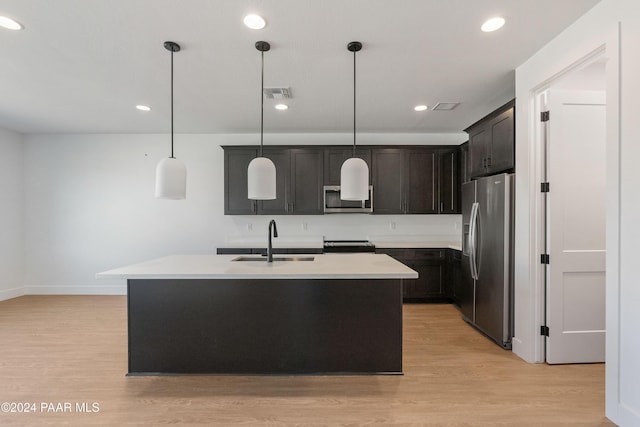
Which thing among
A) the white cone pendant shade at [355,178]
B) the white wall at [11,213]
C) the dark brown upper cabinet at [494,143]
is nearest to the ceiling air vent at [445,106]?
the dark brown upper cabinet at [494,143]

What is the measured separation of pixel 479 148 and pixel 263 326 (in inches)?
118

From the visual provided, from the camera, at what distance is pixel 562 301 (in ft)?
8.30

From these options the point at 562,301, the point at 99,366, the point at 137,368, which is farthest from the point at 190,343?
the point at 562,301

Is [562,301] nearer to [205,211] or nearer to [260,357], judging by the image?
[260,357]

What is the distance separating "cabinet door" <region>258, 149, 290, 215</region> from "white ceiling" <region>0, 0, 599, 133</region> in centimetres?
68

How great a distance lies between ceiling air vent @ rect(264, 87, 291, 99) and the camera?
311 cm

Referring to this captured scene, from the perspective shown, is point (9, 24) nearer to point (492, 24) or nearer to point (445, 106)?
point (492, 24)

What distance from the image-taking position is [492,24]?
2084mm

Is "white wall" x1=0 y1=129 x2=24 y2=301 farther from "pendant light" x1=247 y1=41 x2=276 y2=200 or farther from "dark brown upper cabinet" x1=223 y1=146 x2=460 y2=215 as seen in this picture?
"pendant light" x1=247 y1=41 x2=276 y2=200

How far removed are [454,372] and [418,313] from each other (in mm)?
1515

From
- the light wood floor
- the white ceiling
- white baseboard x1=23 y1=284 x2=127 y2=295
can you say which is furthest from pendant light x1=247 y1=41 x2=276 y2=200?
white baseboard x1=23 y1=284 x2=127 y2=295

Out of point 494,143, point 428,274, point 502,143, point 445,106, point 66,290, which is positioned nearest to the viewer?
point 502,143

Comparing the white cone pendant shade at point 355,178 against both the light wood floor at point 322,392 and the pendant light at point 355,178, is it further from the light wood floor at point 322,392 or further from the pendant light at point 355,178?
the light wood floor at point 322,392

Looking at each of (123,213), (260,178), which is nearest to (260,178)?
(260,178)
